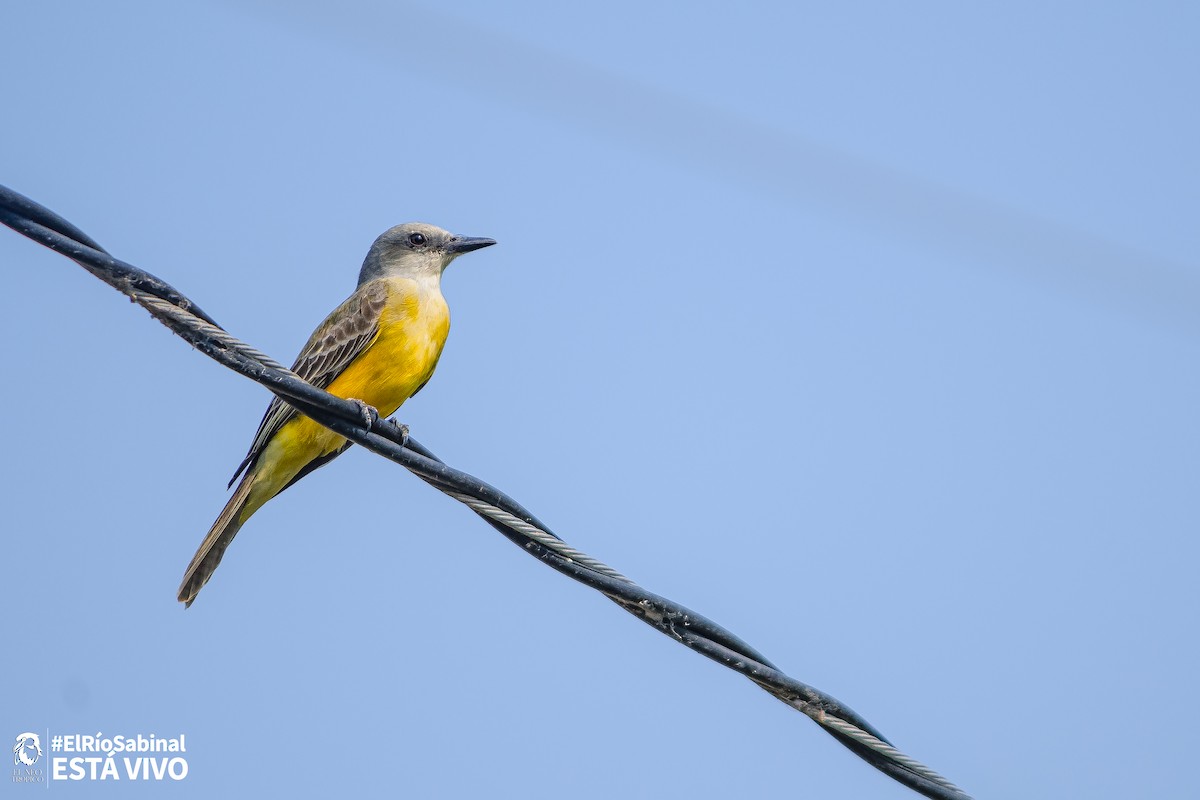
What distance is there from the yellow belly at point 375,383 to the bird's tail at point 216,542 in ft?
0.20

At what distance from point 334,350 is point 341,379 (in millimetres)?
184

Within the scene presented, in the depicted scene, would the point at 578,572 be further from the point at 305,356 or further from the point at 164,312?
the point at 305,356

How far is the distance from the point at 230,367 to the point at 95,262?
1.63 ft

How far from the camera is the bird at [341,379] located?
686cm

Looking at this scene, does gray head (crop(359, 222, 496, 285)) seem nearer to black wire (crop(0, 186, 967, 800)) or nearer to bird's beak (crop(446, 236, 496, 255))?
bird's beak (crop(446, 236, 496, 255))

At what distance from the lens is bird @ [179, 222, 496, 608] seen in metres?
6.86

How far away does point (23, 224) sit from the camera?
351 cm

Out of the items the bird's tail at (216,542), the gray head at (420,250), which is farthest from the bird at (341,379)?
the gray head at (420,250)

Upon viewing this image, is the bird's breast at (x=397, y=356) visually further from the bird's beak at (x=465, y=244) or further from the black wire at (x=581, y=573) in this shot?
the black wire at (x=581, y=573)

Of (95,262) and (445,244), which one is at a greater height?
(445,244)

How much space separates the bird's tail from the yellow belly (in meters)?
0.06

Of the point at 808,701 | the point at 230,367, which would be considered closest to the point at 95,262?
the point at 230,367

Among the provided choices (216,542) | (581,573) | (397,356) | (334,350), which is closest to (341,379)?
(334,350)

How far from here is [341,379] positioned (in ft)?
23.0
